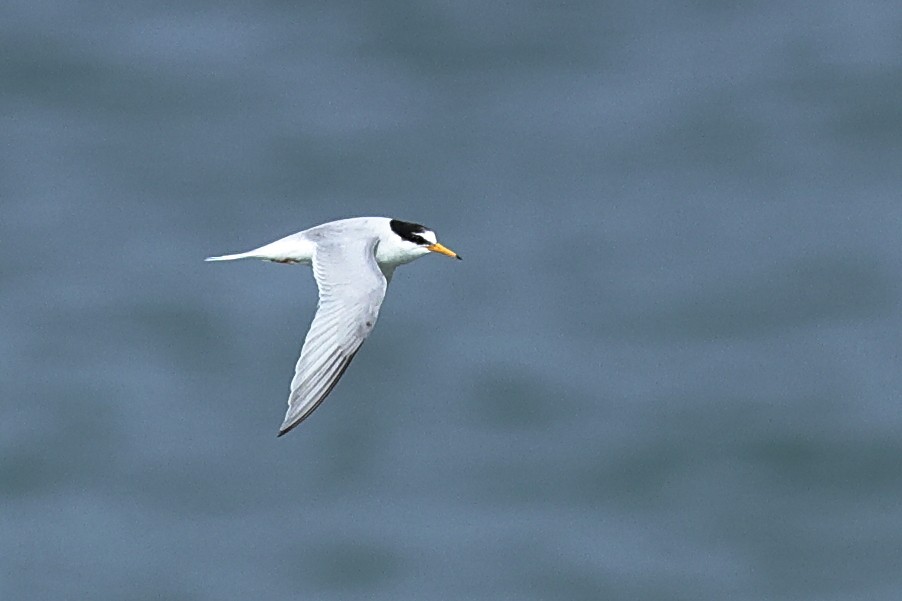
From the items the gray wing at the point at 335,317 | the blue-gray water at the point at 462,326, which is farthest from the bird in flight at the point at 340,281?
the blue-gray water at the point at 462,326

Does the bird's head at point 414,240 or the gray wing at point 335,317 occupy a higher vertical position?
the bird's head at point 414,240

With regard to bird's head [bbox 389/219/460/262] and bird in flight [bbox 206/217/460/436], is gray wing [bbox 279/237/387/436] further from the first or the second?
bird's head [bbox 389/219/460/262]

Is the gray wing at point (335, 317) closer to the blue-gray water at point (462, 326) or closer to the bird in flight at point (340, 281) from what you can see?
the bird in flight at point (340, 281)

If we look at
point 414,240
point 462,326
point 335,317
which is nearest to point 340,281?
point 335,317

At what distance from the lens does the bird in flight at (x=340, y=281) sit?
13156mm

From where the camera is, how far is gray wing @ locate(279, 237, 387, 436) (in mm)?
13047

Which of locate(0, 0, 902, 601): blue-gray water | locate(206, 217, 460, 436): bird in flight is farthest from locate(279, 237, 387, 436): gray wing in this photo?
locate(0, 0, 902, 601): blue-gray water

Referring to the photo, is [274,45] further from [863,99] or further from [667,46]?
[863,99]

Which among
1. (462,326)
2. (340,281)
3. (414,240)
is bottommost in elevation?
(340,281)

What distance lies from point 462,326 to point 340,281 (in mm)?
18589

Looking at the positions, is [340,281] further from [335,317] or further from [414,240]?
[414,240]

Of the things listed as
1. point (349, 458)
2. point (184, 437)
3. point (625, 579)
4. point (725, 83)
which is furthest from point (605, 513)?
point (725, 83)

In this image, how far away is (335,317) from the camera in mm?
13773

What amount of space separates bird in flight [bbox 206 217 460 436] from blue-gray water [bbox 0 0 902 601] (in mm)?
15552
